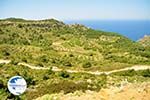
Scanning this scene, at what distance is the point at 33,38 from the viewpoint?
10750 centimetres

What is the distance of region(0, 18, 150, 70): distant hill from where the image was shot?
7264 cm

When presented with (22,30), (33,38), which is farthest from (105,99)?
(22,30)

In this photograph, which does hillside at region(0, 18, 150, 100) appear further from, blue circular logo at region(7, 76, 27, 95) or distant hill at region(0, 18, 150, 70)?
blue circular logo at region(7, 76, 27, 95)

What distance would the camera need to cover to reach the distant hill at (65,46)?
238 feet

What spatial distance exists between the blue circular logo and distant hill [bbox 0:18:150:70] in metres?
41.8

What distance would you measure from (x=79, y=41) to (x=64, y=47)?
12207mm

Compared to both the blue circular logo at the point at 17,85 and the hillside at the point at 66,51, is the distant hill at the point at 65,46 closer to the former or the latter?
the hillside at the point at 66,51

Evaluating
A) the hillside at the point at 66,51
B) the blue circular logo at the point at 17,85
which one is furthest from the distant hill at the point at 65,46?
the blue circular logo at the point at 17,85

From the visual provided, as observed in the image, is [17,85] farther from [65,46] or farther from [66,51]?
[65,46]

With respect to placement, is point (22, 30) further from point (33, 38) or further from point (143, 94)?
point (143, 94)

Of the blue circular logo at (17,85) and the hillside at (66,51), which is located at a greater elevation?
the blue circular logo at (17,85)

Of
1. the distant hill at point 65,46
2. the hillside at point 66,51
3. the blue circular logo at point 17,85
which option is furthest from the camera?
the distant hill at point 65,46

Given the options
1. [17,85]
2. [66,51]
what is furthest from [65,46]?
[17,85]

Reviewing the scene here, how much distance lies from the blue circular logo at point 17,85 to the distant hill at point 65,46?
137ft
